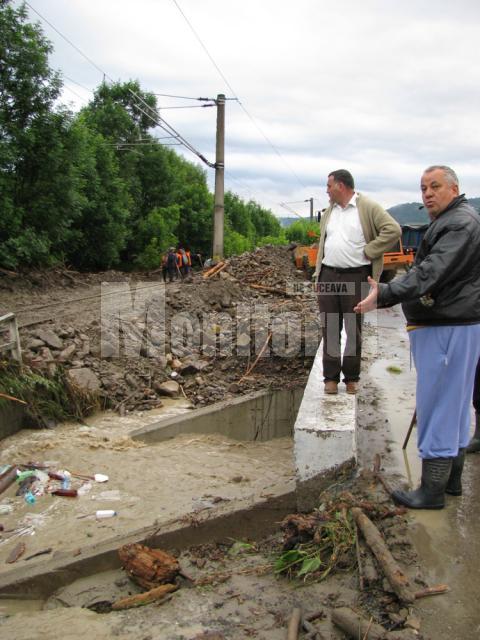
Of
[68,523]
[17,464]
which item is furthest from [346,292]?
[17,464]

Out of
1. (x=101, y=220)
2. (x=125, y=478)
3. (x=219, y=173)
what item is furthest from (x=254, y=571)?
(x=101, y=220)

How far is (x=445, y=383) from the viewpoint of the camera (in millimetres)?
3076

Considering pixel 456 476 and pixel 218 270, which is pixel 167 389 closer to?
pixel 456 476

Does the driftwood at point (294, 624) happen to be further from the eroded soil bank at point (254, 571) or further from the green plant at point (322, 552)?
the green plant at point (322, 552)

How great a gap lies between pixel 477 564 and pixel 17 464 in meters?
5.26

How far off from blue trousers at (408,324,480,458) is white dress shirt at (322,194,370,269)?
3.65 feet

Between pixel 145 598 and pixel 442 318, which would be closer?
pixel 442 318

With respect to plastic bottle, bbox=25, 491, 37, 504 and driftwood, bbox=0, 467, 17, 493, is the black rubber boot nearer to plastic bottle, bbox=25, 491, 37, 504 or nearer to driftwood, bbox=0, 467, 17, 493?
plastic bottle, bbox=25, 491, 37, 504

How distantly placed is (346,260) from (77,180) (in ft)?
47.0

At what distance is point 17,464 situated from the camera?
6.36 metres

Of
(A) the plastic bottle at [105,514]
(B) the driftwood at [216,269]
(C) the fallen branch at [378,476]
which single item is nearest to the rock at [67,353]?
(A) the plastic bottle at [105,514]

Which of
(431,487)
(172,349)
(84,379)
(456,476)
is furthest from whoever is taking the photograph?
(172,349)

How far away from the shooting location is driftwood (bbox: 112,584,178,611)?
317 cm

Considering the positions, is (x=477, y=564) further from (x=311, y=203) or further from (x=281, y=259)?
(x=311, y=203)
